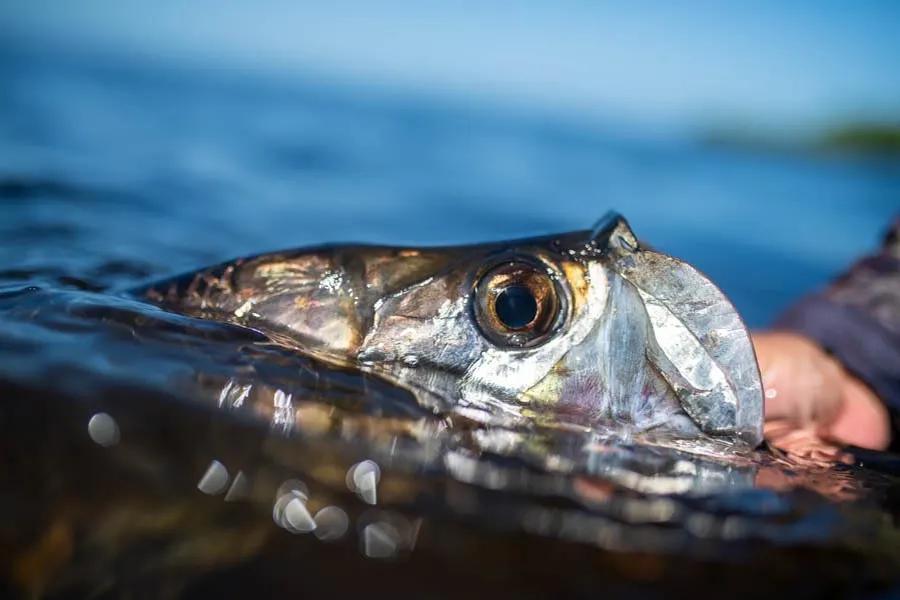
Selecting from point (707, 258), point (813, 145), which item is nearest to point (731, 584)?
point (707, 258)

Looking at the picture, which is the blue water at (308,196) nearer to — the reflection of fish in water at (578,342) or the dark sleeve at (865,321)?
the reflection of fish in water at (578,342)

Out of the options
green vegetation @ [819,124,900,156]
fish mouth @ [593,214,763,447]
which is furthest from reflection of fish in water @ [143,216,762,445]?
green vegetation @ [819,124,900,156]

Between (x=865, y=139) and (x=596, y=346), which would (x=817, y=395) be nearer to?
(x=596, y=346)

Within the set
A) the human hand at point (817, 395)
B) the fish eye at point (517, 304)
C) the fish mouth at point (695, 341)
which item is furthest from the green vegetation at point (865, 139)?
the fish eye at point (517, 304)

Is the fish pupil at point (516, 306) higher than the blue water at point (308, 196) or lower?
lower

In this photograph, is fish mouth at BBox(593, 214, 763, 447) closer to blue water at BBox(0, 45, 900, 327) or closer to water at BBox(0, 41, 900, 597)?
water at BBox(0, 41, 900, 597)

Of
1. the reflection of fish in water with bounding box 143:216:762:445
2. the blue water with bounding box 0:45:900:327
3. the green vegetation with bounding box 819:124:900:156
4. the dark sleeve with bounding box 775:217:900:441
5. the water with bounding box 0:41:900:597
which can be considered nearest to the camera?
the water with bounding box 0:41:900:597

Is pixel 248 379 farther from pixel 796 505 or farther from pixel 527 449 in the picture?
pixel 796 505
